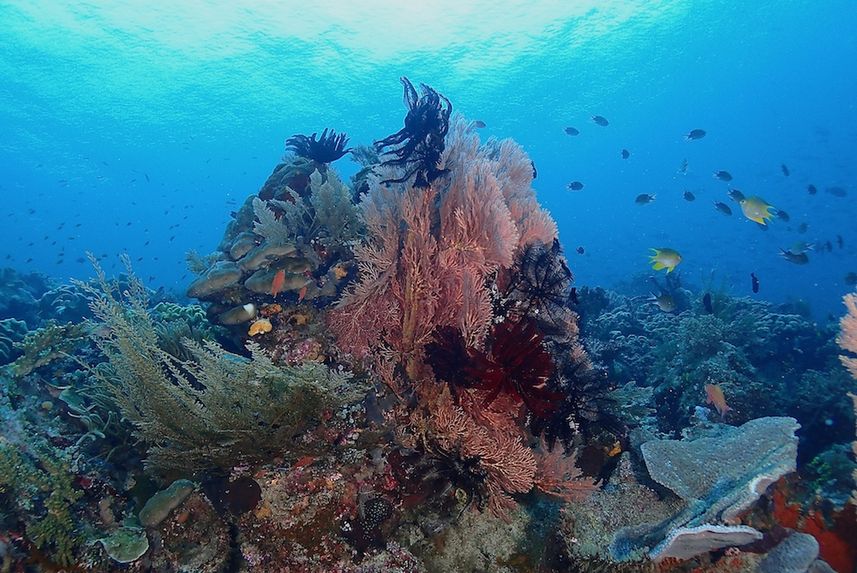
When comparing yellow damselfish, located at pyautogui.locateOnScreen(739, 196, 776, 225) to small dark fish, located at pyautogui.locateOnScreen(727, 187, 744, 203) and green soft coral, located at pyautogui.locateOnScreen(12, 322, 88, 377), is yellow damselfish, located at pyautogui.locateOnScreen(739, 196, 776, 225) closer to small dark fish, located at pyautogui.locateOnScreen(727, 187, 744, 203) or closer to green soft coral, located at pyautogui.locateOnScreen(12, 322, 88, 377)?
small dark fish, located at pyautogui.locateOnScreen(727, 187, 744, 203)

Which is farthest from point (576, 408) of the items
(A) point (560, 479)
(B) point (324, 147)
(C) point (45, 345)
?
(C) point (45, 345)

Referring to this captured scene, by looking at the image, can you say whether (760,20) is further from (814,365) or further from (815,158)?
(814,365)

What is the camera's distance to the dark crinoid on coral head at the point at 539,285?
186 inches

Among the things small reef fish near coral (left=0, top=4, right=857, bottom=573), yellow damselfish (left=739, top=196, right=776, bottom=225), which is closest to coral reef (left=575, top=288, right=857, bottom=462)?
small reef fish near coral (left=0, top=4, right=857, bottom=573)

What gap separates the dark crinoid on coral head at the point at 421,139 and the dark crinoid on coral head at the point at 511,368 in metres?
1.93

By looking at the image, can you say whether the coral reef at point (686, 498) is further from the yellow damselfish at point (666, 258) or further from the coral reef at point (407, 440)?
the yellow damselfish at point (666, 258)

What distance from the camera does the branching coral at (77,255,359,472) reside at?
3680 millimetres

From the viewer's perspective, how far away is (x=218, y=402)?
3684 millimetres

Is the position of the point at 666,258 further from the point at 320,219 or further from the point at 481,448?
the point at 481,448

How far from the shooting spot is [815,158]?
3258 inches

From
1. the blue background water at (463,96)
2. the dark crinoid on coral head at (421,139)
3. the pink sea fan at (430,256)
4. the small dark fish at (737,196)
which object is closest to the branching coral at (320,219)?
the pink sea fan at (430,256)

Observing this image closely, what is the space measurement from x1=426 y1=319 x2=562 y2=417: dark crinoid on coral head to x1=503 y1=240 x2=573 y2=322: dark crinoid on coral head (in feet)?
2.88

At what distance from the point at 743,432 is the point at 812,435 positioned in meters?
3.45

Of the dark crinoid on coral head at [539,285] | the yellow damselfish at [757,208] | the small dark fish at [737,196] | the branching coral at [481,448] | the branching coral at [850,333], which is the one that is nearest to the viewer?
the branching coral at [481,448]
